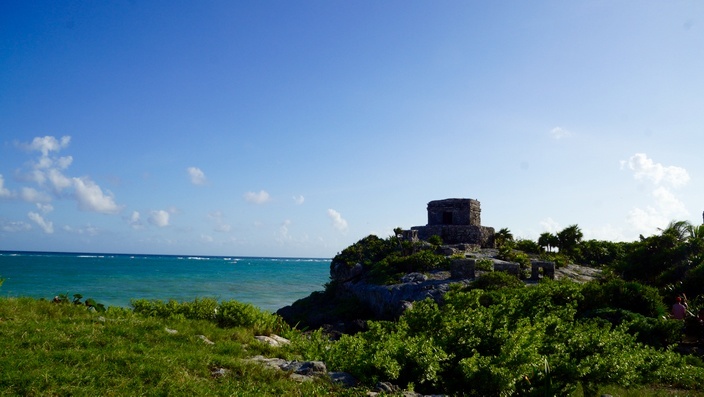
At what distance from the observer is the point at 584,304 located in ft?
46.4

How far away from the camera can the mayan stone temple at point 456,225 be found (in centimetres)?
3894

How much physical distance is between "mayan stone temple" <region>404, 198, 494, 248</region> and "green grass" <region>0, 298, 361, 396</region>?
98.1 feet

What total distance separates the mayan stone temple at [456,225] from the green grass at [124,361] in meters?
29.9

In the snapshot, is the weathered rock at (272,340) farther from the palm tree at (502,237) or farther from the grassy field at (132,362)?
the palm tree at (502,237)

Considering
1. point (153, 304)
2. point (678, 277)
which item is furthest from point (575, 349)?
point (678, 277)

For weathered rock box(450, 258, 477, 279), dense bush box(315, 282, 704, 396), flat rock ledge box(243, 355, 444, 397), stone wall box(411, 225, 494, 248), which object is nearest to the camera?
flat rock ledge box(243, 355, 444, 397)

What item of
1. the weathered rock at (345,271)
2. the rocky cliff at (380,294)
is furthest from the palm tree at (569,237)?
the weathered rock at (345,271)

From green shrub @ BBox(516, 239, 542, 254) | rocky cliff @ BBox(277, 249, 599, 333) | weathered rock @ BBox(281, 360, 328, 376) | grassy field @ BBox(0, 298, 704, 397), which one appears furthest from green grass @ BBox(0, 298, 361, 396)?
green shrub @ BBox(516, 239, 542, 254)

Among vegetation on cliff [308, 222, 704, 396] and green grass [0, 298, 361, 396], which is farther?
vegetation on cliff [308, 222, 704, 396]

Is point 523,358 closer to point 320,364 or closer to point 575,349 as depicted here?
point 575,349

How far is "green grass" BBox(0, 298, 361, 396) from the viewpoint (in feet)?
17.7

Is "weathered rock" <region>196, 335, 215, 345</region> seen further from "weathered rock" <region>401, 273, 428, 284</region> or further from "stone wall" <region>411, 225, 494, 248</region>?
"stone wall" <region>411, 225, 494, 248</region>

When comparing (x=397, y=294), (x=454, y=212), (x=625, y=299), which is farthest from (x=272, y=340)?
(x=454, y=212)

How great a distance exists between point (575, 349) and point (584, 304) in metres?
7.66
